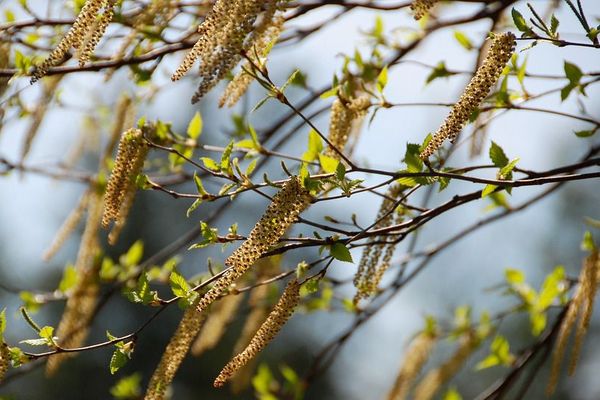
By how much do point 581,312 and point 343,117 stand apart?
0.84m

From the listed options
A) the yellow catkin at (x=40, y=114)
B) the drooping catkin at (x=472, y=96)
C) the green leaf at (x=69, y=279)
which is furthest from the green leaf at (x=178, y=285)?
the green leaf at (x=69, y=279)

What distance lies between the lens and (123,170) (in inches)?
74.9

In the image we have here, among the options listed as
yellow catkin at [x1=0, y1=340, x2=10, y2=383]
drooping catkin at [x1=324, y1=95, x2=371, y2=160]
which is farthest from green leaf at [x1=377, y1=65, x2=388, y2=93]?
yellow catkin at [x1=0, y1=340, x2=10, y2=383]

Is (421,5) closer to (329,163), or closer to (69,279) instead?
(329,163)

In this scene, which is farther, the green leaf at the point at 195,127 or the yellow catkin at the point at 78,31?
the green leaf at the point at 195,127

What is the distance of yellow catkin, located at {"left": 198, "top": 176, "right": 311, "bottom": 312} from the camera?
155cm

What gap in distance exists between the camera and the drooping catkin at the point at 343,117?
2135 millimetres

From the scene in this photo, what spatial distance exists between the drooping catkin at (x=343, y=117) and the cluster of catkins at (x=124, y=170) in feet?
1.55

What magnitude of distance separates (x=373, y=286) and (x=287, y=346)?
14.1 meters

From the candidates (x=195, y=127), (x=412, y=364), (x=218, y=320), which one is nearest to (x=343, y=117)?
(x=195, y=127)

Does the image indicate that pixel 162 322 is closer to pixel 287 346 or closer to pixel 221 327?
pixel 287 346

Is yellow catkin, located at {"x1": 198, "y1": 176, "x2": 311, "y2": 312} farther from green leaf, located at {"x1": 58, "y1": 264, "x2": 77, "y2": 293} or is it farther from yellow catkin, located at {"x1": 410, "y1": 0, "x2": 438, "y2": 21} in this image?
green leaf, located at {"x1": 58, "y1": 264, "x2": 77, "y2": 293}

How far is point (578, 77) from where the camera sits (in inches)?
86.0

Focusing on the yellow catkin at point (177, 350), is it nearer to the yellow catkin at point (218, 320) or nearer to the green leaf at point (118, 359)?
the green leaf at point (118, 359)
